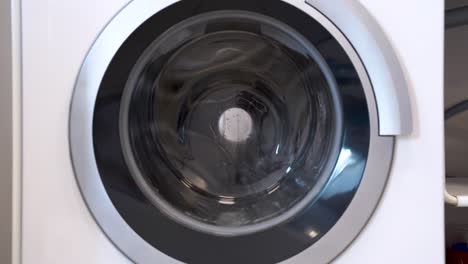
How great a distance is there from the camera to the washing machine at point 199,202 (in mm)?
731

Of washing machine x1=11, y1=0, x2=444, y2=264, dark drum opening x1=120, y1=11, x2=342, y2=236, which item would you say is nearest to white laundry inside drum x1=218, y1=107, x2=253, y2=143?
→ dark drum opening x1=120, y1=11, x2=342, y2=236

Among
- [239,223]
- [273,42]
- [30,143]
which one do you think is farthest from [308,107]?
[30,143]

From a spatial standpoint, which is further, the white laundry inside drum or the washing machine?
the white laundry inside drum

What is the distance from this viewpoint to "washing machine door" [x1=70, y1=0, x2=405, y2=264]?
0.73 metres

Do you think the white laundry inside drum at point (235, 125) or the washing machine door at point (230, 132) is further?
the white laundry inside drum at point (235, 125)

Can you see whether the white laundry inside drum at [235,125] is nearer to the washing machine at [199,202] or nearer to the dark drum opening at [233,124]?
the dark drum opening at [233,124]

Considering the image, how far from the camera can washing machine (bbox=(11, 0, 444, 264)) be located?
2.40 ft

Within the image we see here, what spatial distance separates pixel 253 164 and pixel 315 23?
26 centimetres

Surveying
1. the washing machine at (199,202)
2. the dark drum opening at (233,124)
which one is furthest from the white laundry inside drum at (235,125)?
the washing machine at (199,202)

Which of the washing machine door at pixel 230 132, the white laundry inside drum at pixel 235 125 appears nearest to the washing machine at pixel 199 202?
the washing machine door at pixel 230 132

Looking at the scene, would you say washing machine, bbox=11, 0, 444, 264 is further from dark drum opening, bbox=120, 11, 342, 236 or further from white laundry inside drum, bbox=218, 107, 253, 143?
white laundry inside drum, bbox=218, 107, 253, 143

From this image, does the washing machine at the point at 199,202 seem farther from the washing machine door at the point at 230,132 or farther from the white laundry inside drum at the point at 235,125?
the white laundry inside drum at the point at 235,125

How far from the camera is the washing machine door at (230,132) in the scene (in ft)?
2.40

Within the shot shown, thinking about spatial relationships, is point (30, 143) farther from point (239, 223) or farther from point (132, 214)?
point (239, 223)
